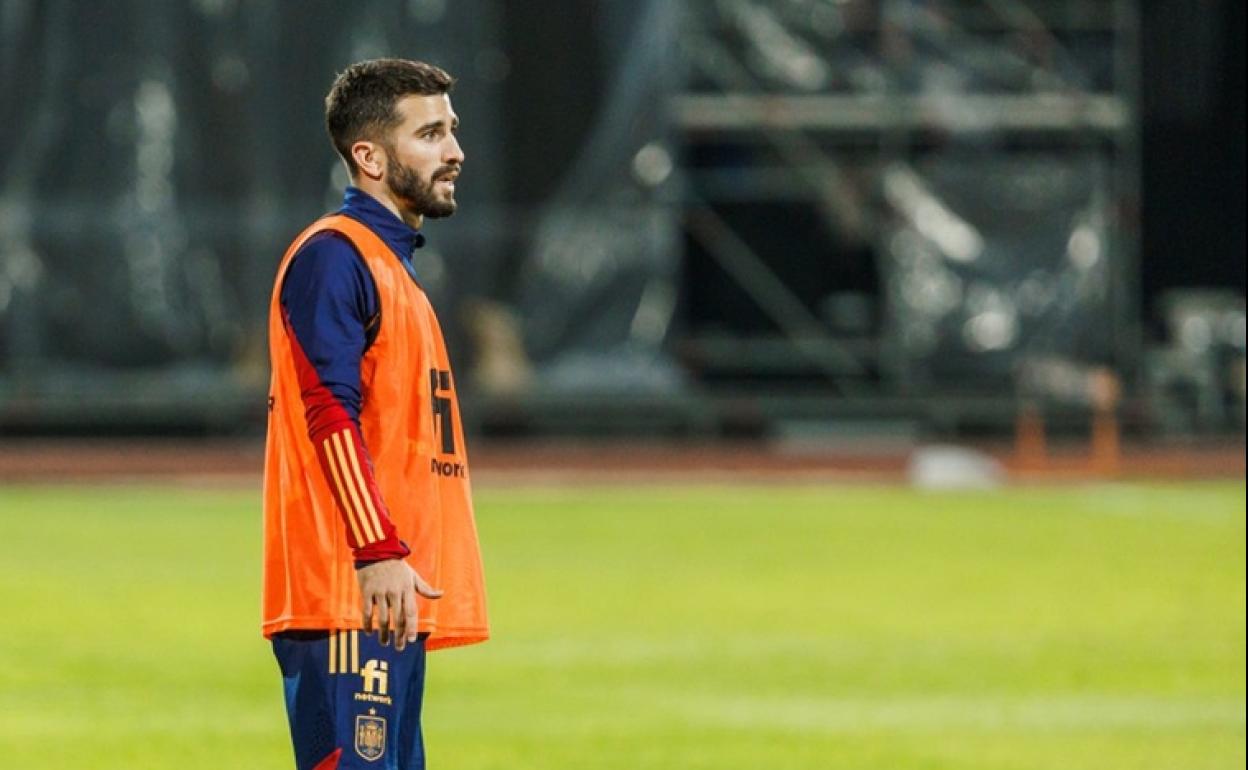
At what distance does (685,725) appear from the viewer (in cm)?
1224

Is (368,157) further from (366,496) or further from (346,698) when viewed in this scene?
(346,698)

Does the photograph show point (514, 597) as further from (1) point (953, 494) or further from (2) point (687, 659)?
(1) point (953, 494)

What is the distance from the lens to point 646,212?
106 ft

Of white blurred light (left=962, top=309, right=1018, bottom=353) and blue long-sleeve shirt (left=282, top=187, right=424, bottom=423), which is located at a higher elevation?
white blurred light (left=962, top=309, right=1018, bottom=353)

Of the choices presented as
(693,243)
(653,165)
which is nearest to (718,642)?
(653,165)

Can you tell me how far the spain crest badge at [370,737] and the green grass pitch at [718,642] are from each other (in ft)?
16.4

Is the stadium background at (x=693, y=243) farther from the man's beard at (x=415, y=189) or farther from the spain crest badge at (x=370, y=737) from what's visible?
the spain crest badge at (x=370, y=737)

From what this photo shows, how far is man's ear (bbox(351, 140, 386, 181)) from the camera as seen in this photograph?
241 inches

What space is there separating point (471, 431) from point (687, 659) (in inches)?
740

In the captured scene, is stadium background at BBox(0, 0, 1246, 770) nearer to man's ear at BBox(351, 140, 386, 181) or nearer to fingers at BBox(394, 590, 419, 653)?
man's ear at BBox(351, 140, 386, 181)

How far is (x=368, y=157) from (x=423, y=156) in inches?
4.8

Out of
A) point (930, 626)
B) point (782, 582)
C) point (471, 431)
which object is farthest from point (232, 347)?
point (930, 626)

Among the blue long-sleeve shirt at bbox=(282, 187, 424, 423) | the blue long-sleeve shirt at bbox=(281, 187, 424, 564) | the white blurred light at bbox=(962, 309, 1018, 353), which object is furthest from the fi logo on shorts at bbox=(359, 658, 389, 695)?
the white blurred light at bbox=(962, 309, 1018, 353)

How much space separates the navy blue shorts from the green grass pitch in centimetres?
492
